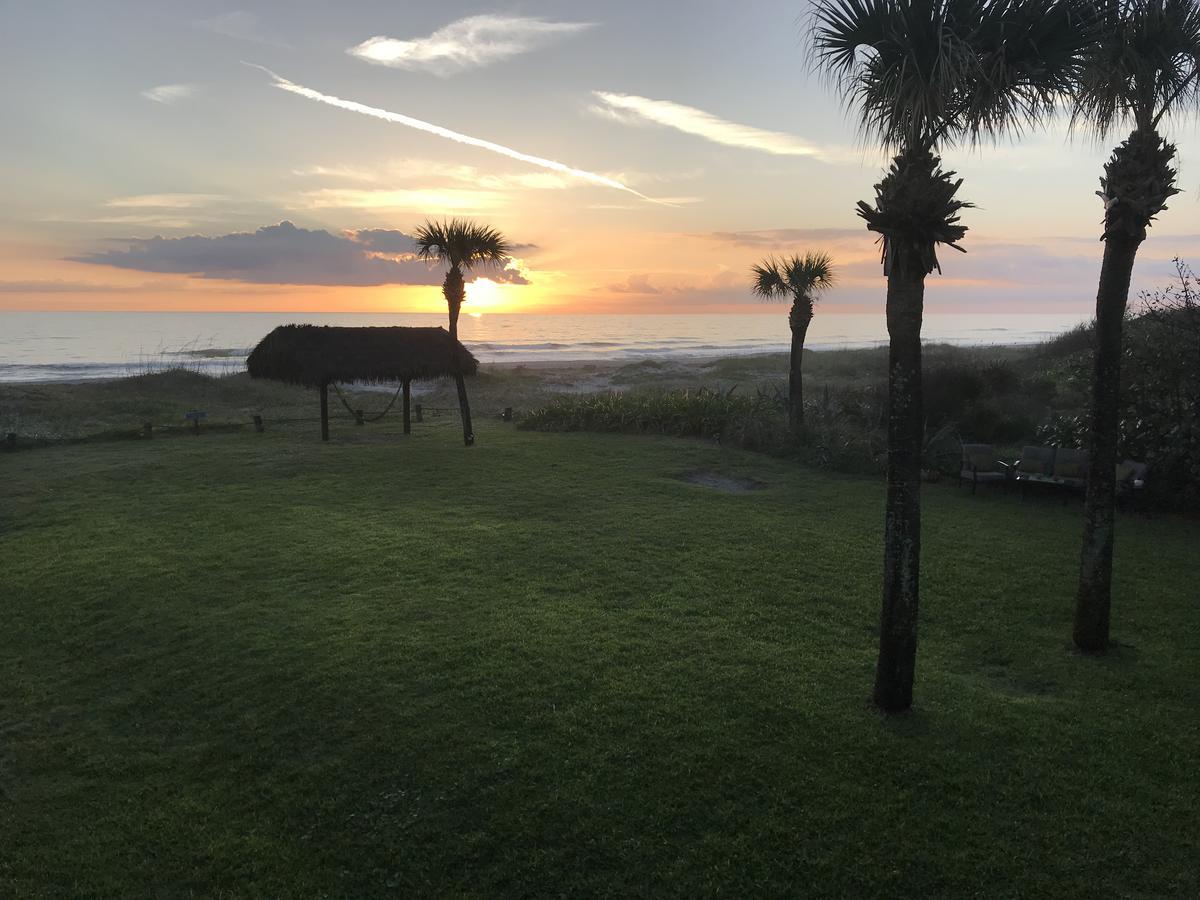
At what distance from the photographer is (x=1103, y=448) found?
7059 mm

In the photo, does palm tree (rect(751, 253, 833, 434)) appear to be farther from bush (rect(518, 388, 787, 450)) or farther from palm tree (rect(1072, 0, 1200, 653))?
palm tree (rect(1072, 0, 1200, 653))

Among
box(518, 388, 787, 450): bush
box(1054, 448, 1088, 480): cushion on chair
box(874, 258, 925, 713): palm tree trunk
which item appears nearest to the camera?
box(874, 258, 925, 713): palm tree trunk

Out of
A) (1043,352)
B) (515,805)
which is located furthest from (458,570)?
(1043,352)

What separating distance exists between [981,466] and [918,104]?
36.2 ft

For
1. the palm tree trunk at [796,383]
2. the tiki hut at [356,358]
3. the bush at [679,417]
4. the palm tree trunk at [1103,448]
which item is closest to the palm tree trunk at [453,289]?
the tiki hut at [356,358]

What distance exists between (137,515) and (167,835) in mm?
9525

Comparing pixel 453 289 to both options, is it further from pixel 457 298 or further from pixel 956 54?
pixel 956 54

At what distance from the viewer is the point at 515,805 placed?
5.19m

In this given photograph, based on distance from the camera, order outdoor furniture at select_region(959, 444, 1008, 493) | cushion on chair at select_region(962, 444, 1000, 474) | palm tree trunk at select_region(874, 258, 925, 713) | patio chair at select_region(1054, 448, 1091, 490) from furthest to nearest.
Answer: cushion on chair at select_region(962, 444, 1000, 474) < outdoor furniture at select_region(959, 444, 1008, 493) < patio chair at select_region(1054, 448, 1091, 490) < palm tree trunk at select_region(874, 258, 925, 713)

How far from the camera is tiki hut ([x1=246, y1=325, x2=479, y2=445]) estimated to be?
20.7m

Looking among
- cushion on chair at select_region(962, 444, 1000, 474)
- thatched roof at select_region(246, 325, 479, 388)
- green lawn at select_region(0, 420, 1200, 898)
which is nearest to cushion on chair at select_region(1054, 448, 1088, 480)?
cushion on chair at select_region(962, 444, 1000, 474)

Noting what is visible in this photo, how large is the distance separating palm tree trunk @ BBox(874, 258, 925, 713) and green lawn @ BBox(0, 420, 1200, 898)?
1.63ft

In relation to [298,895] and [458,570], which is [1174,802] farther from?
[458,570]

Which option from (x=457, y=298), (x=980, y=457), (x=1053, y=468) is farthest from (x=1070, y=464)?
(x=457, y=298)
